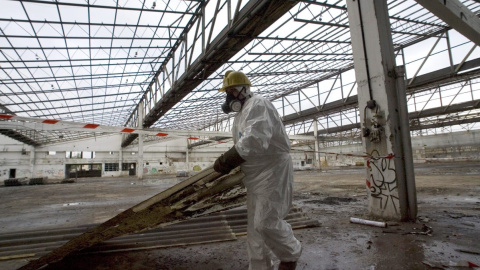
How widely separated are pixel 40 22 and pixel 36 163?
28.6 meters

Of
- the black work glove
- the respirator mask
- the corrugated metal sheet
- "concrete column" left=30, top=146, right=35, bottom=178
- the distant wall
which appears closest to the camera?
the black work glove

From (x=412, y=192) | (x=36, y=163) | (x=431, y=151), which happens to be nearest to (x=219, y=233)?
(x=412, y=192)

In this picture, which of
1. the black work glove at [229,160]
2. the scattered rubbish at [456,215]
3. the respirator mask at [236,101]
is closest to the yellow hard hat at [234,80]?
the respirator mask at [236,101]

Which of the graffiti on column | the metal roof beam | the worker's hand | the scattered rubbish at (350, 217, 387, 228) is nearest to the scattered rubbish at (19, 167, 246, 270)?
the worker's hand

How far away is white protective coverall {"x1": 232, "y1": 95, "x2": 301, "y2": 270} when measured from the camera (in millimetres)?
1765

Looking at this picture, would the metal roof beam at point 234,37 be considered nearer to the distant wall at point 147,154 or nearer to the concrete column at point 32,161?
the distant wall at point 147,154

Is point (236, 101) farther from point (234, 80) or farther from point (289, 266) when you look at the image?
point (289, 266)

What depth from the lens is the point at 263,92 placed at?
64.4 ft

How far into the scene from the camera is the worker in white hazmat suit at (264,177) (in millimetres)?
1752

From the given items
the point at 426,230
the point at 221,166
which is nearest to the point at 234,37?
the point at 221,166

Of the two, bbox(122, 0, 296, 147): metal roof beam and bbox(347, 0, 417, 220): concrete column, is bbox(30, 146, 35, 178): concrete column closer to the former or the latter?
bbox(122, 0, 296, 147): metal roof beam

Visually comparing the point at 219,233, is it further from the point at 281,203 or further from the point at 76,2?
the point at 76,2

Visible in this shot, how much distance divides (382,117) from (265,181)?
2689 mm

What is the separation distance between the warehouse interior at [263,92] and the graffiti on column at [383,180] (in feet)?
0.05
